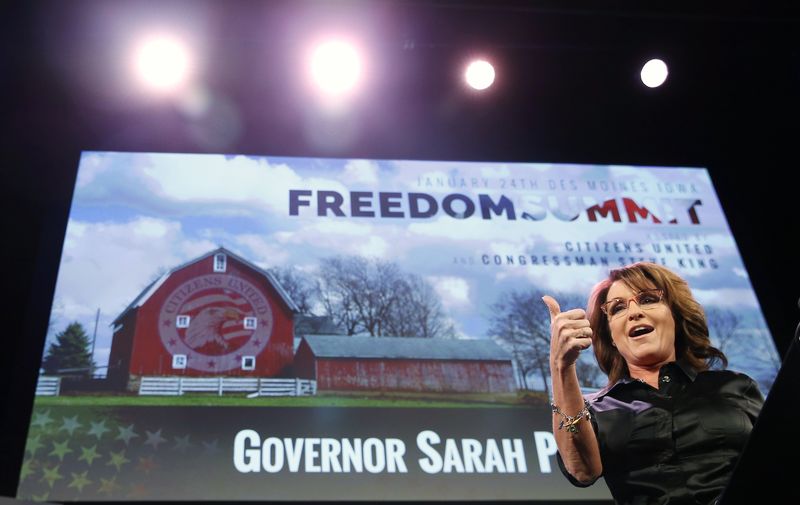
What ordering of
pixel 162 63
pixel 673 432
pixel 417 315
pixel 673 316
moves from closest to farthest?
pixel 673 432 < pixel 673 316 < pixel 417 315 < pixel 162 63

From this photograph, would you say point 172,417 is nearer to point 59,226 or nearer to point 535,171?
point 59,226

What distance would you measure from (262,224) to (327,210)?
0.28m

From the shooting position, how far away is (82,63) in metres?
2.98

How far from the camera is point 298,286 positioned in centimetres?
259

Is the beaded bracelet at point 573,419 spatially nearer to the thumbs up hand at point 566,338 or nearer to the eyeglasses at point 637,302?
the thumbs up hand at point 566,338

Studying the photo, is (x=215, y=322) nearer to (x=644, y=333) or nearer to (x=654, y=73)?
(x=644, y=333)

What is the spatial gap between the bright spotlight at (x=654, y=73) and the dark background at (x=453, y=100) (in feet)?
0.14

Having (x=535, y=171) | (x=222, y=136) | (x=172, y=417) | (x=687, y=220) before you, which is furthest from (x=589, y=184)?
(x=172, y=417)

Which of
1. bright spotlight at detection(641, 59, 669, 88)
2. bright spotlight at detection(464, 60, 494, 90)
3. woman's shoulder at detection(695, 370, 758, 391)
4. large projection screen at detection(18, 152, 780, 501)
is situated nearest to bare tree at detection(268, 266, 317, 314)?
large projection screen at detection(18, 152, 780, 501)

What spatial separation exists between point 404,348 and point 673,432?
3.26 feet

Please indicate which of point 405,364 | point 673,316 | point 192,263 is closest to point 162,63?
point 192,263

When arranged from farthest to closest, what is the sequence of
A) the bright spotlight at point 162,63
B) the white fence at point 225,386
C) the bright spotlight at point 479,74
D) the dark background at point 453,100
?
the bright spotlight at point 479,74, the bright spotlight at point 162,63, the dark background at point 453,100, the white fence at point 225,386

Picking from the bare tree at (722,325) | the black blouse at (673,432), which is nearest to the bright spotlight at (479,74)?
the bare tree at (722,325)

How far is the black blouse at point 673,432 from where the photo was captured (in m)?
1.83
